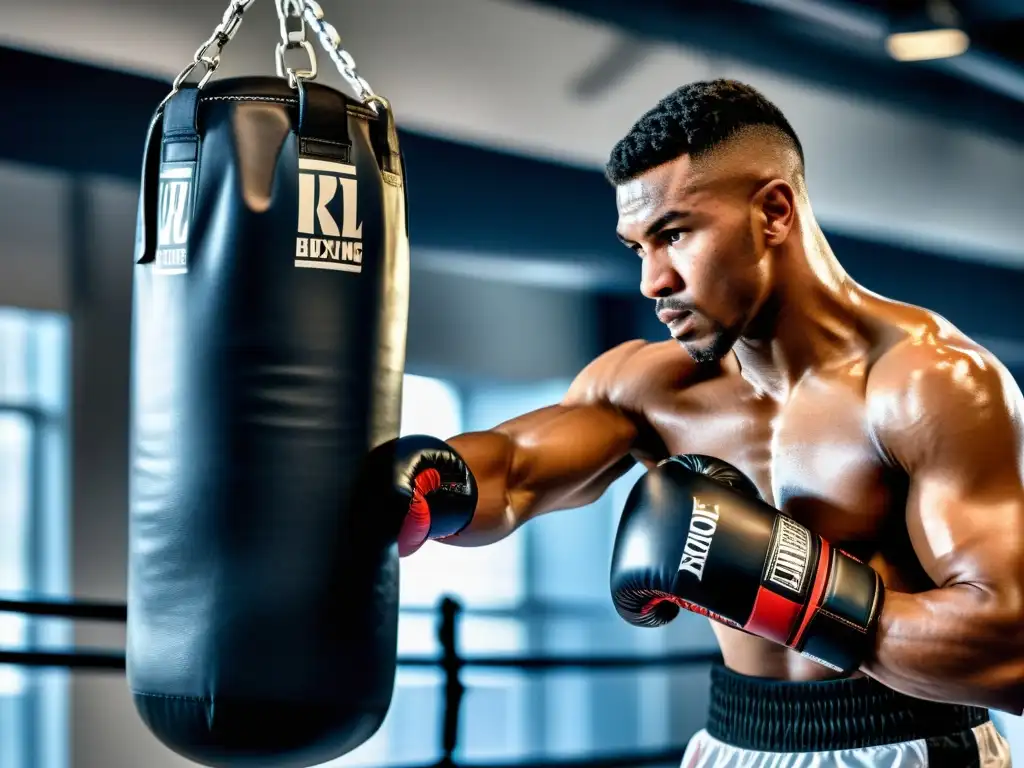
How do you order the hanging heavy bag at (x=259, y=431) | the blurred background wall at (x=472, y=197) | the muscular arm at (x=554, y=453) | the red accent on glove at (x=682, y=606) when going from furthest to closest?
the blurred background wall at (x=472, y=197)
the muscular arm at (x=554, y=453)
the red accent on glove at (x=682, y=606)
the hanging heavy bag at (x=259, y=431)

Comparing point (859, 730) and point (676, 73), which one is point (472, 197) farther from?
point (859, 730)

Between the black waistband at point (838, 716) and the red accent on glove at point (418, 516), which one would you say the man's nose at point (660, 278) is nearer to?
the red accent on glove at point (418, 516)

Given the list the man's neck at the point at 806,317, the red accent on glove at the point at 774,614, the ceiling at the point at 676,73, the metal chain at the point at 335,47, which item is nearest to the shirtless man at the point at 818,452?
the man's neck at the point at 806,317

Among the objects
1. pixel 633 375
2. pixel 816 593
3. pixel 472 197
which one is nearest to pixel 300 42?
pixel 633 375

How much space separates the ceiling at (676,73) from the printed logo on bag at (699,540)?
2334 millimetres

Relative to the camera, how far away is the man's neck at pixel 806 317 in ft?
5.98

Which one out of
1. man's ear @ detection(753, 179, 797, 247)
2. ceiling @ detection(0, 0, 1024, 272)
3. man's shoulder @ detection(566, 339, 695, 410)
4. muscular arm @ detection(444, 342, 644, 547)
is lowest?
muscular arm @ detection(444, 342, 644, 547)

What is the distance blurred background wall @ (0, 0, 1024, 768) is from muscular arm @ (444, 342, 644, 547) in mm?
1249

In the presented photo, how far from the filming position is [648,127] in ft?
5.99

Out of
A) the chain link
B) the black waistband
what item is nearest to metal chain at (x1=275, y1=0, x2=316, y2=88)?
the chain link

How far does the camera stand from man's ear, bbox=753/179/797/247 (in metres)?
1.80

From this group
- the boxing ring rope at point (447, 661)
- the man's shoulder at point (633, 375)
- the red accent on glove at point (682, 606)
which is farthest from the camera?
the boxing ring rope at point (447, 661)

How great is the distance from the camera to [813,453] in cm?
180

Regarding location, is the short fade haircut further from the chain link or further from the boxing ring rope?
the boxing ring rope
